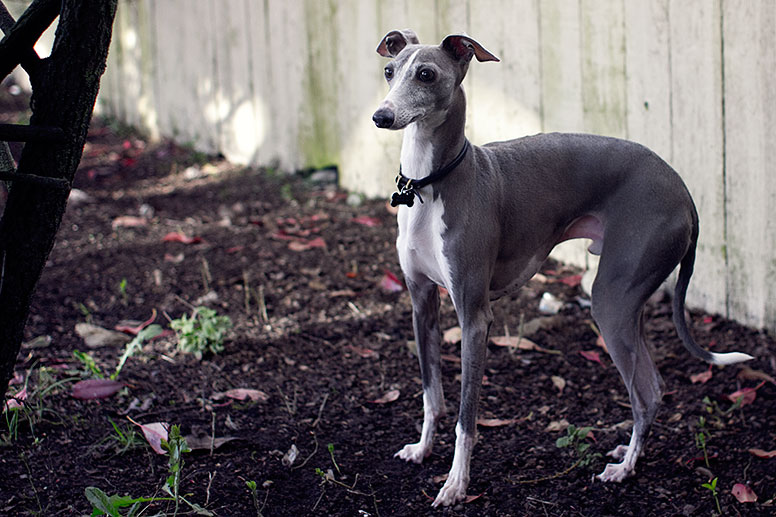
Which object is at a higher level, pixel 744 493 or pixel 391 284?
pixel 391 284

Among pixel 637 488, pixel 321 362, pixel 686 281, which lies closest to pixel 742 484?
pixel 637 488

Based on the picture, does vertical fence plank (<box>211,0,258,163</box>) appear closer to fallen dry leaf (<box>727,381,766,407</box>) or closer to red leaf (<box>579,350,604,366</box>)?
red leaf (<box>579,350,604,366</box>)

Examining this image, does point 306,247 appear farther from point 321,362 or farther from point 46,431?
point 46,431

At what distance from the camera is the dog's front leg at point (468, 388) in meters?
2.73

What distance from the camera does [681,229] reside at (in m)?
2.77

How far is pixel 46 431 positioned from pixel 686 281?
93.6 inches

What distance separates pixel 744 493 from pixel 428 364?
112 centimetres

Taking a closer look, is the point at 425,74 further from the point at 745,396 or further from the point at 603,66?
the point at 603,66

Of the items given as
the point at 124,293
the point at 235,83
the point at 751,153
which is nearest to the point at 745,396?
the point at 751,153

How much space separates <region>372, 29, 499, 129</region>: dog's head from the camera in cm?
244

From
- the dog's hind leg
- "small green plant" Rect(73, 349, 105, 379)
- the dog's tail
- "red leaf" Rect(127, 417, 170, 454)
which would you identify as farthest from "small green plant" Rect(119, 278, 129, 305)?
the dog's tail

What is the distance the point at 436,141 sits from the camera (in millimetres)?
2678

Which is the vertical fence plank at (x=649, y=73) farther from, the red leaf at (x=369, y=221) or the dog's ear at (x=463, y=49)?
the red leaf at (x=369, y=221)

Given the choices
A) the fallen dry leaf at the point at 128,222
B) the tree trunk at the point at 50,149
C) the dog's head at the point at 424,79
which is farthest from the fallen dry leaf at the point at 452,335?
the fallen dry leaf at the point at 128,222
